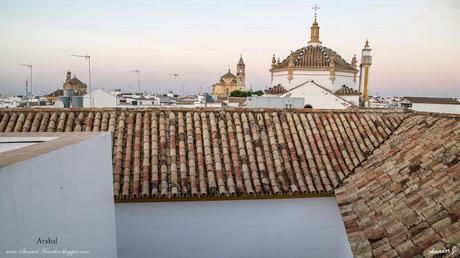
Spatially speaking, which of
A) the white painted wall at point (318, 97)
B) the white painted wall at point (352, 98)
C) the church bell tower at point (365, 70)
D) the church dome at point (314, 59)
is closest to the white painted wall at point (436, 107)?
the church bell tower at point (365, 70)

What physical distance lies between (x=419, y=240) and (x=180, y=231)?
4022 mm

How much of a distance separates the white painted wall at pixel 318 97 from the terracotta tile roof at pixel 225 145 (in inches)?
517

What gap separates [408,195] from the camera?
201 inches

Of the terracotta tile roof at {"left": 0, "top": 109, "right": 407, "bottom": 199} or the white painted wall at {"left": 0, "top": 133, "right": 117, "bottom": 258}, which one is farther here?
the terracotta tile roof at {"left": 0, "top": 109, "right": 407, "bottom": 199}

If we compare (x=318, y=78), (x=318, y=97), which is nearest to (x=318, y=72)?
(x=318, y=78)

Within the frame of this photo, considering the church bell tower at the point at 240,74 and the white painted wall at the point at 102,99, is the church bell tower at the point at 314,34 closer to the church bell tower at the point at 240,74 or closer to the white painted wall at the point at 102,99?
the white painted wall at the point at 102,99

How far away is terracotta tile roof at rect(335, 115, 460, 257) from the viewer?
13.3ft

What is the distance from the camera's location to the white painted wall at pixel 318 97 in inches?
872

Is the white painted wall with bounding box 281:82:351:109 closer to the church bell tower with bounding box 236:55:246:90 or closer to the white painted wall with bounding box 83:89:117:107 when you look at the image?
the white painted wall with bounding box 83:89:117:107

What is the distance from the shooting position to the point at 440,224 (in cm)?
404

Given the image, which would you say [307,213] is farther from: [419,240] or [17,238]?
[17,238]

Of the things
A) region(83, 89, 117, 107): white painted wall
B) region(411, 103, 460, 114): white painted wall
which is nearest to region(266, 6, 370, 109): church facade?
region(411, 103, 460, 114): white painted wall

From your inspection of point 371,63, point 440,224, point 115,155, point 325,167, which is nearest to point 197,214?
point 115,155

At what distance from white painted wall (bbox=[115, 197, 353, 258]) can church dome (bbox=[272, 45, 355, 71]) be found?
20500 millimetres
